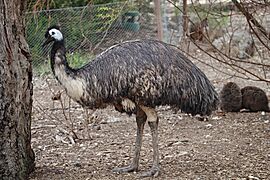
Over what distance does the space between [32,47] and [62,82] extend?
484 cm

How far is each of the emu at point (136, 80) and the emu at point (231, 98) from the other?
2350mm

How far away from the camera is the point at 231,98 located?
7.18 m

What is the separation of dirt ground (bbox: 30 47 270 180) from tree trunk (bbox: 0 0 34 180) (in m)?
0.40

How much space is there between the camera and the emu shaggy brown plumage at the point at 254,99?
711 centimetres

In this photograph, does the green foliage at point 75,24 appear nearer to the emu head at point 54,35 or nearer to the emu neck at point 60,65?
the emu head at point 54,35

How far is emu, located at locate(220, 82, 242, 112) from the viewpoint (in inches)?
281

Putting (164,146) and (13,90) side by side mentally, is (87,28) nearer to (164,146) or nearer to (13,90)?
(164,146)

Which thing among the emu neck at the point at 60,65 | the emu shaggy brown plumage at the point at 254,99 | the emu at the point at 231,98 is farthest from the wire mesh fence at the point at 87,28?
the emu neck at the point at 60,65

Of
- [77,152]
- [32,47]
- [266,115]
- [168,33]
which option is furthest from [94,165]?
[168,33]

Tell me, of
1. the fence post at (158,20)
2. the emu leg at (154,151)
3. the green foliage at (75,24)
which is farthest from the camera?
the fence post at (158,20)

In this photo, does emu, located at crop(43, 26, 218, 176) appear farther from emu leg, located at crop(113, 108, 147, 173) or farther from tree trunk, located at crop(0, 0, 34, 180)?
tree trunk, located at crop(0, 0, 34, 180)

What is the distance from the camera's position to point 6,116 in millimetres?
4484

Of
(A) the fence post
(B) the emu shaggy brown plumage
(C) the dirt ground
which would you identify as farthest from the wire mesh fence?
(B) the emu shaggy brown plumage

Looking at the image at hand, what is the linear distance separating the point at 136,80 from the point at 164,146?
4.88ft
